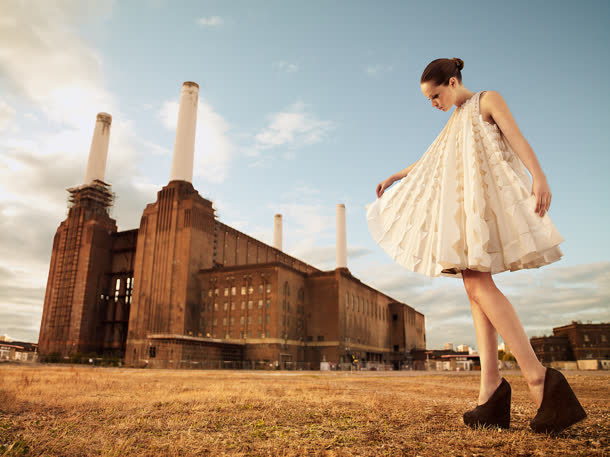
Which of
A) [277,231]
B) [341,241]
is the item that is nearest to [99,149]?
[277,231]

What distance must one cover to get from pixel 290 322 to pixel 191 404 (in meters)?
66.3

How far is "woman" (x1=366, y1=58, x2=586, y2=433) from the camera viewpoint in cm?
294

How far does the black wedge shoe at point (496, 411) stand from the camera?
10.3ft

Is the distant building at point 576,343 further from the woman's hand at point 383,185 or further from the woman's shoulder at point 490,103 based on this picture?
the woman's shoulder at point 490,103

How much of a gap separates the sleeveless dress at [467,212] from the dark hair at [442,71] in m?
0.29

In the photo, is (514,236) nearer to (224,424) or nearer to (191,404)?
(224,424)

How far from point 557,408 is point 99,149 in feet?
312

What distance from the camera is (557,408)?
2.81m

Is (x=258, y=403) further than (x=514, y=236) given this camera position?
Yes

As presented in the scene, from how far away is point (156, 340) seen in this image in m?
57.7

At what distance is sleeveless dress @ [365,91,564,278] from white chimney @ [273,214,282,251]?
110567 millimetres

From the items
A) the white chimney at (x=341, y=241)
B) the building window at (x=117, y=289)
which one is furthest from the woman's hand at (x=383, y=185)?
the white chimney at (x=341, y=241)

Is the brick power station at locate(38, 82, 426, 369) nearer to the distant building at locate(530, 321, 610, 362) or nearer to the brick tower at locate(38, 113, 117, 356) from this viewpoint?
the brick tower at locate(38, 113, 117, 356)

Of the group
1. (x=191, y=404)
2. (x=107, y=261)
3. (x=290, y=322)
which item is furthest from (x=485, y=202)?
(x=107, y=261)
